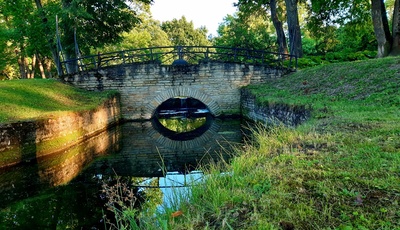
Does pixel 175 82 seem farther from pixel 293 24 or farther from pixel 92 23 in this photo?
pixel 293 24

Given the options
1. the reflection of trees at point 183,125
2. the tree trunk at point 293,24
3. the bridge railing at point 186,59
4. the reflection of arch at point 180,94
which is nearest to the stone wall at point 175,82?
the reflection of arch at point 180,94

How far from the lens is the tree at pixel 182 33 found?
55406 millimetres

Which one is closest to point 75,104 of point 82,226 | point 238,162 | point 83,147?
point 83,147

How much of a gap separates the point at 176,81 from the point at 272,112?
305 inches

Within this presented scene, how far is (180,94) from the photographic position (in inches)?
680

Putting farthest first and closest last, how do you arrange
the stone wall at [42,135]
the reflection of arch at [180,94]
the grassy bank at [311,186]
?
the reflection of arch at [180,94], the stone wall at [42,135], the grassy bank at [311,186]

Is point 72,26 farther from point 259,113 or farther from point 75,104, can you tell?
point 259,113

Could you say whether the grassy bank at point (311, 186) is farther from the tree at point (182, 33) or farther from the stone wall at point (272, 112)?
the tree at point (182, 33)

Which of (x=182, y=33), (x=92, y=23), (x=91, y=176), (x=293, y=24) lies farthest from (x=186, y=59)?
(x=182, y=33)

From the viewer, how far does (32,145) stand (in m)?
8.41

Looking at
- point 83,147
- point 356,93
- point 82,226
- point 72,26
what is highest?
point 72,26

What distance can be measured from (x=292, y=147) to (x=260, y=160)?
64 centimetres

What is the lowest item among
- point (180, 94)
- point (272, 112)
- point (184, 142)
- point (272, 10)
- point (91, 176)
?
point (91, 176)

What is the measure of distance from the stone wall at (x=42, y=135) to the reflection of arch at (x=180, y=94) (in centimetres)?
523
